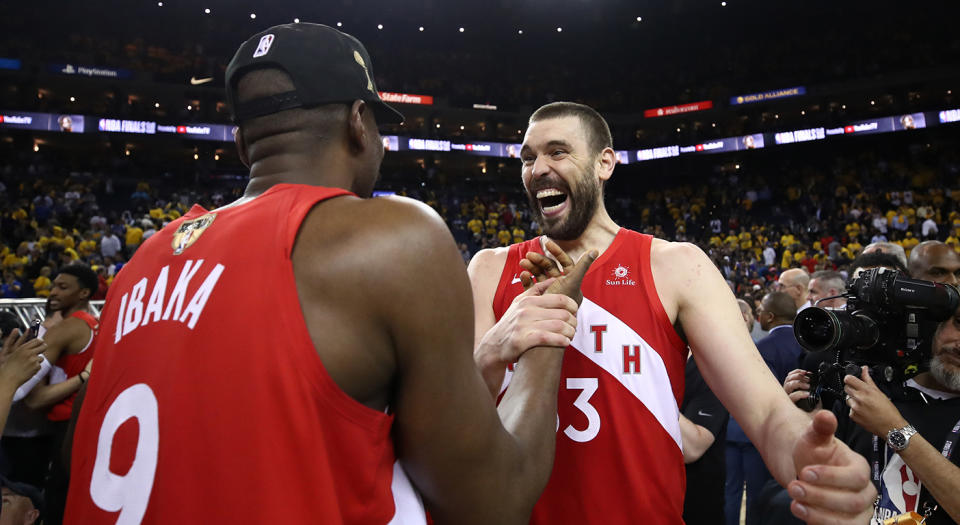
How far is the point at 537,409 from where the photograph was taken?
1300 millimetres

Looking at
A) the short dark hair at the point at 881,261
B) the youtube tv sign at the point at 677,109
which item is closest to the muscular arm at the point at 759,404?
the short dark hair at the point at 881,261

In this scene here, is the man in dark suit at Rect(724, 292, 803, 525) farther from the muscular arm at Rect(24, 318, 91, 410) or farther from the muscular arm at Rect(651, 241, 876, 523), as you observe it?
the muscular arm at Rect(24, 318, 91, 410)

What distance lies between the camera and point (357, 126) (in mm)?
1271

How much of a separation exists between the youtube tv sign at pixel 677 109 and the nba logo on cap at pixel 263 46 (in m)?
29.7

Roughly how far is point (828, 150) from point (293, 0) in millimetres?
23924

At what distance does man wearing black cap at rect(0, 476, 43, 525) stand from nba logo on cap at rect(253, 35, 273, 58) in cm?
333

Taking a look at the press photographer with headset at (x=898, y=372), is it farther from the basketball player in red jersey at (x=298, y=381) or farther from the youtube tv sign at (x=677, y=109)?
the youtube tv sign at (x=677, y=109)

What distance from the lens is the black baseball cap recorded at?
123 centimetres

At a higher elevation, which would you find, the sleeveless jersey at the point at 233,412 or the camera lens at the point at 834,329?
the sleeveless jersey at the point at 233,412

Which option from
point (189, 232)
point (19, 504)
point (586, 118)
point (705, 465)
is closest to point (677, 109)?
point (705, 465)

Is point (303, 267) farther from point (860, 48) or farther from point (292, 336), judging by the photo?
point (860, 48)

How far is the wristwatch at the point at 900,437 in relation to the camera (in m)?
2.30

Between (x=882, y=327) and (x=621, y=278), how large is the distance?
131 cm

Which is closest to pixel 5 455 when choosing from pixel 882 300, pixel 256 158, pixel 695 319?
pixel 256 158
